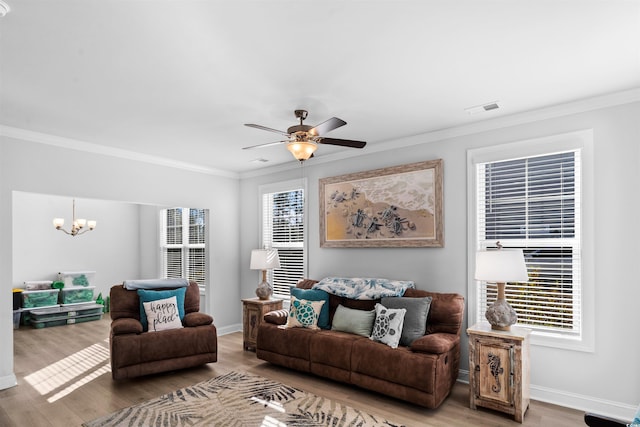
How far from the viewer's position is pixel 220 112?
12.0ft

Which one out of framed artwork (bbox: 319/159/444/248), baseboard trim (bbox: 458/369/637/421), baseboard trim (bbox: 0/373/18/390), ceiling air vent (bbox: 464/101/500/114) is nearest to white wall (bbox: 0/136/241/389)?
baseboard trim (bbox: 0/373/18/390)

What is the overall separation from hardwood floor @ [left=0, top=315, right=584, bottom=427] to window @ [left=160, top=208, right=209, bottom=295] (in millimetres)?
2172

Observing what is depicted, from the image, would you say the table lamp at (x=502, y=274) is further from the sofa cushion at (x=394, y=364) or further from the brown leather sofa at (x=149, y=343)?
the brown leather sofa at (x=149, y=343)

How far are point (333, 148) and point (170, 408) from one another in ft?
11.1

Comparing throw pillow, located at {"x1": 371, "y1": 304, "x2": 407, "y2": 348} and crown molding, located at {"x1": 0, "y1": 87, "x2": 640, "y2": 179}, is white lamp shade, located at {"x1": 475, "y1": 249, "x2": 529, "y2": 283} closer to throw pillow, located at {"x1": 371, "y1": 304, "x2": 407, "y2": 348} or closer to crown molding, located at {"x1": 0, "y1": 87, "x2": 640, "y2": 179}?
throw pillow, located at {"x1": 371, "y1": 304, "x2": 407, "y2": 348}

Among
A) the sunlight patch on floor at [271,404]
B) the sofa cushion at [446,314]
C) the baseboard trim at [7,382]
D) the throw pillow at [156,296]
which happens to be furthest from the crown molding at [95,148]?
the sofa cushion at [446,314]

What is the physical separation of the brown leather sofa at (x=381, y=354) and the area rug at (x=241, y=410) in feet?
1.14

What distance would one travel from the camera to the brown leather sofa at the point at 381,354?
333 centimetres

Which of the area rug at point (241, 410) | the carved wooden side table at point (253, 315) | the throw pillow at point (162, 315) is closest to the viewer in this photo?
the area rug at point (241, 410)

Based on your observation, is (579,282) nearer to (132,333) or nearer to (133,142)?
(132,333)

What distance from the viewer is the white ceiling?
6.83ft

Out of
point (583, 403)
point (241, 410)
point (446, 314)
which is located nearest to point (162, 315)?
point (241, 410)

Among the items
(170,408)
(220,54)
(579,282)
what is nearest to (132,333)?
(170,408)

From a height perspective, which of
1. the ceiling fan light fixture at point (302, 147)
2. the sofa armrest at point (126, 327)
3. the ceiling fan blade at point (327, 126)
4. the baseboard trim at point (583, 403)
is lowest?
the baseboard trim at point (583, 403)
